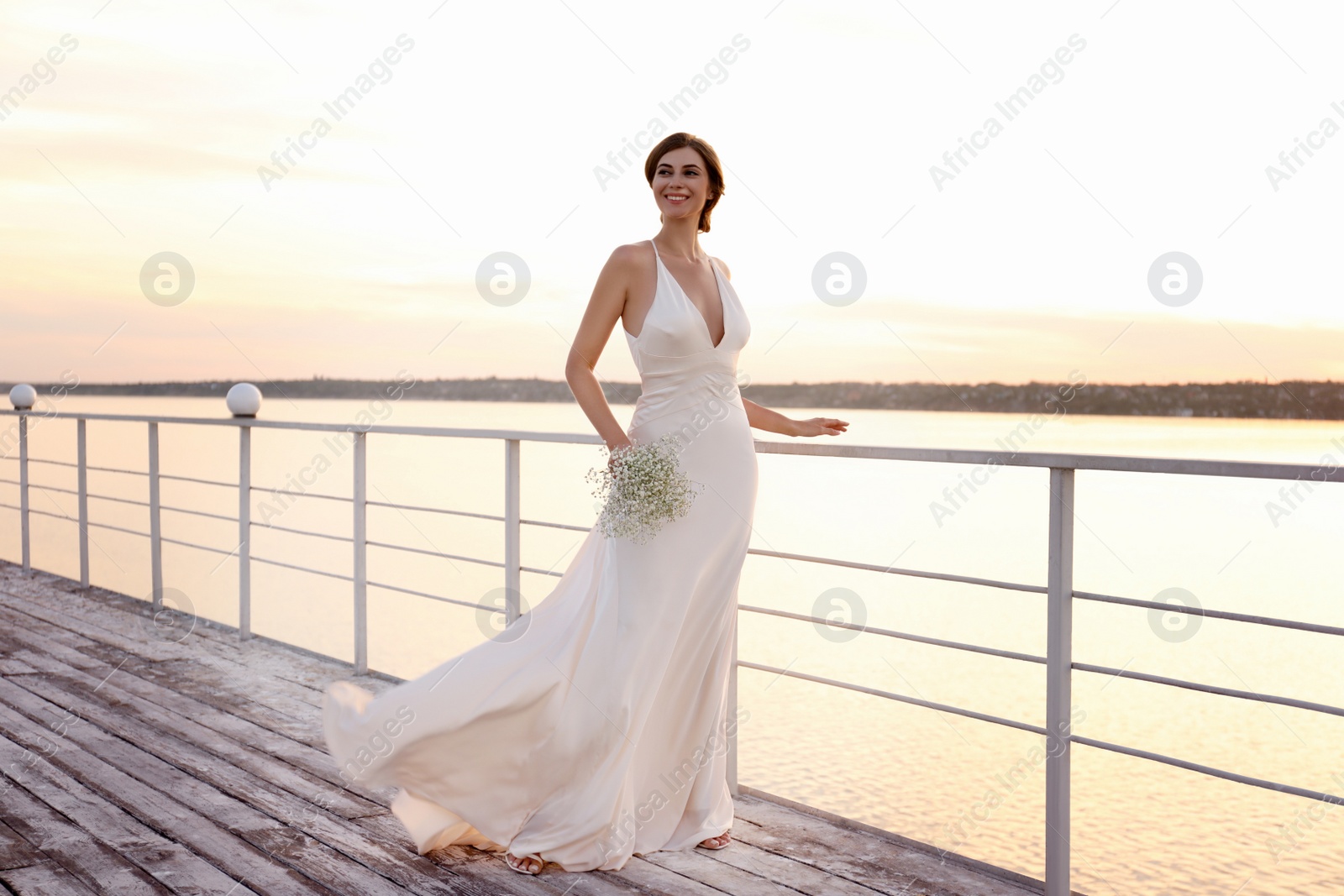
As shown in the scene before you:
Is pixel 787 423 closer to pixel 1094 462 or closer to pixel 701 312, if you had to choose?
pixel 701 312

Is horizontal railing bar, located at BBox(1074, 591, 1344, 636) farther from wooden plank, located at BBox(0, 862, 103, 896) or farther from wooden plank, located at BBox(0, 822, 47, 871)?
wooden plank, located at BBox(0, 822, 47, 871)

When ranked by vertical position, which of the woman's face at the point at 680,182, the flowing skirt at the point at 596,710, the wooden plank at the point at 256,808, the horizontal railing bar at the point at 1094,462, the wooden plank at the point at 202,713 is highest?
the woman's face at the point at 680,182

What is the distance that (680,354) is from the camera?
2373 mm

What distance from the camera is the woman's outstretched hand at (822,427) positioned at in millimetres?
2594

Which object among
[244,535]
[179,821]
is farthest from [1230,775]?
[244,535]

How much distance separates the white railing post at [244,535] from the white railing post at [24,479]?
97.2 inches

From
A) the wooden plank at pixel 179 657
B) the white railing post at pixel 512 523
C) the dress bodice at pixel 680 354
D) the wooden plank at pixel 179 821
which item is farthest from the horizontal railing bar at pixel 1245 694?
the wooden plank at pixel 179 657

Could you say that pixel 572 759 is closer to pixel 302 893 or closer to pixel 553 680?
pixel 553 680

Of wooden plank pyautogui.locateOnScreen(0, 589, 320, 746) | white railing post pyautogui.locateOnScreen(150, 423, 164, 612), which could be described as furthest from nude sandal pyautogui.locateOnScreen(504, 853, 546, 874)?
white railing post pyautogui.locateOnScreen(150, 423, 164, 612)

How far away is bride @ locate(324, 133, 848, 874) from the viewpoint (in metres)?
2.29

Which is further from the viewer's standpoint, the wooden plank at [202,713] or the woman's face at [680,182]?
the wooden plank at [202,713]

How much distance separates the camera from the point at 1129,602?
2002 millimetres

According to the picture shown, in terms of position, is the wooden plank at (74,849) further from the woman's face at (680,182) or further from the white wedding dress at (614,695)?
the woman's face at (680,182)

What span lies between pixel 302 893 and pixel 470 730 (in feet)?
1.51
